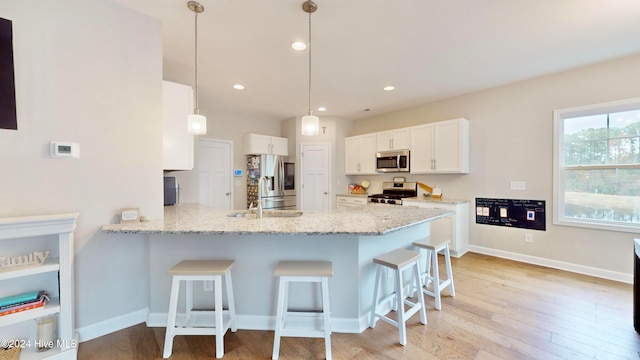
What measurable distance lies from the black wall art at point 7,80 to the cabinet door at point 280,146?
12.8 feet

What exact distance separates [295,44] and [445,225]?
3275 millimetres

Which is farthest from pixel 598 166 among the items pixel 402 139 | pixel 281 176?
pixel 281 176

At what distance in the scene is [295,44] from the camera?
2.52m

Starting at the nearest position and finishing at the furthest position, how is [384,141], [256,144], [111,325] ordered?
[111,325] → [384,141] → [256,144]

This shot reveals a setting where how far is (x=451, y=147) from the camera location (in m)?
4.07

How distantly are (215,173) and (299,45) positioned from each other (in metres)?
3.25

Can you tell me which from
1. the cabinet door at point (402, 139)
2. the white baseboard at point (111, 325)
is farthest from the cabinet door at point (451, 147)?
the white baseboard at point (111, 325)

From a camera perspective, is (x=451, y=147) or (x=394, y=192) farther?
(x=394, y=192)

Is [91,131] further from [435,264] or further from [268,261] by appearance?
[435,264]

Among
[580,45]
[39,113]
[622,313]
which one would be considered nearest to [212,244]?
[39,113]

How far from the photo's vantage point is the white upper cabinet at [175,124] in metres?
2.47

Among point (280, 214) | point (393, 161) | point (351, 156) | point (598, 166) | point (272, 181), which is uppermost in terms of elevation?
point (351, 156)

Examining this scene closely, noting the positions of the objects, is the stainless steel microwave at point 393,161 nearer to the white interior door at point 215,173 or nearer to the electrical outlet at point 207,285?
the white interior door at point 215,173

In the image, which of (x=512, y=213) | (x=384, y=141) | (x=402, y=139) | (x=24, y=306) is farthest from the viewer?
(x=384, y=141)
